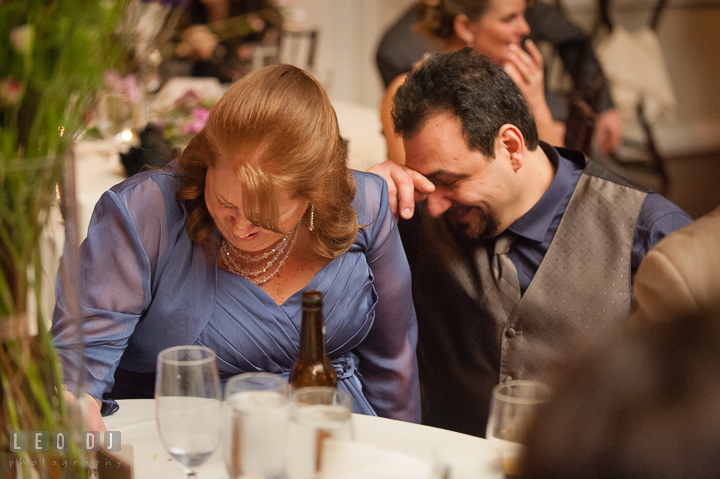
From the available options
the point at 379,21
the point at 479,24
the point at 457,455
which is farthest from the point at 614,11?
the point at 457,455

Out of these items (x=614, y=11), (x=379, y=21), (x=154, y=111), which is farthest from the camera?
(x=379, y=21)

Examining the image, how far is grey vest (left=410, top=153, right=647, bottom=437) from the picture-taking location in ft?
5.19

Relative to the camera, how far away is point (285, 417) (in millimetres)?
740

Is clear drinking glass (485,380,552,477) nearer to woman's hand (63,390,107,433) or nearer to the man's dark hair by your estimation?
woman's hand (63,390,107,433)

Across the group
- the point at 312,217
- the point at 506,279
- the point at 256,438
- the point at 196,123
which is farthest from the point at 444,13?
the point at 256,438

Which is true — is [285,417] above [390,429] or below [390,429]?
above

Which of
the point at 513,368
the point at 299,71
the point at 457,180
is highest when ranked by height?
the point at 299,71

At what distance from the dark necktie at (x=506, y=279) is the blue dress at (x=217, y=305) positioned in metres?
0.23

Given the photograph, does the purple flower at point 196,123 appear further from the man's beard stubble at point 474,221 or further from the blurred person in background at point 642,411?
the blurred person in background at point 642,411

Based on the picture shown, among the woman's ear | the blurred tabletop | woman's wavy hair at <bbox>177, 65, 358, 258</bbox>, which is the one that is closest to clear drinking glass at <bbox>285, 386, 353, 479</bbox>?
woman's wavy hair at <bbox>177, 65, 358, 258</bbox>

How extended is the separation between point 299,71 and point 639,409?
1.01m

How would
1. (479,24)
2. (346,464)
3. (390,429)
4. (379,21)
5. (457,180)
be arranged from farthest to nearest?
(379,21) < (479,24) < (457,180) < (390,429) < (346,464)

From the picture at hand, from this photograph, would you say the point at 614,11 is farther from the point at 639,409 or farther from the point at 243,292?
the point at 639,409

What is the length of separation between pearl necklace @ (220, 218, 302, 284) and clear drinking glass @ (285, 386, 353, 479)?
2.26 ft
